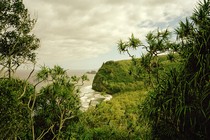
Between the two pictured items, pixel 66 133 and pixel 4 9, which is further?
pixel 66 133

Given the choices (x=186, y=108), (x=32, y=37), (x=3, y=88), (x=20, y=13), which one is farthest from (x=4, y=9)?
(x=186, y=108)

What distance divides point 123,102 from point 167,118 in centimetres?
3166

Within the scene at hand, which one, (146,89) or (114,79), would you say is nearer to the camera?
(146,89)

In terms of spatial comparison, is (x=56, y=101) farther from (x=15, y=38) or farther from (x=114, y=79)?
(x=114, y=79)

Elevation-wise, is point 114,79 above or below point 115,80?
above

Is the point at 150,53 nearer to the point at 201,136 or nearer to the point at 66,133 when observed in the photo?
the point at 201,136

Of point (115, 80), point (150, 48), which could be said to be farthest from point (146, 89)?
point (115, 80)

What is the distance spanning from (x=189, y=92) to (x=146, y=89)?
6.30 metres

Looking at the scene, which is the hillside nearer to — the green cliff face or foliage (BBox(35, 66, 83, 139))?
the green cliff face

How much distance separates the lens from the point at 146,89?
12.8 metres

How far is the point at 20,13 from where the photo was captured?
1107 centimetres

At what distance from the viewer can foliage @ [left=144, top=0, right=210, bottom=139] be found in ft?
21.2

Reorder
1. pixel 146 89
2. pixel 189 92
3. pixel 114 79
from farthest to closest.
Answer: pixel 114 79 → pixel 146 89 → pixel 189 92

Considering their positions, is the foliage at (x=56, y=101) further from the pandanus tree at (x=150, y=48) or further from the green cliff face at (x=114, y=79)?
the green cliff face at (x=114, y=79)
